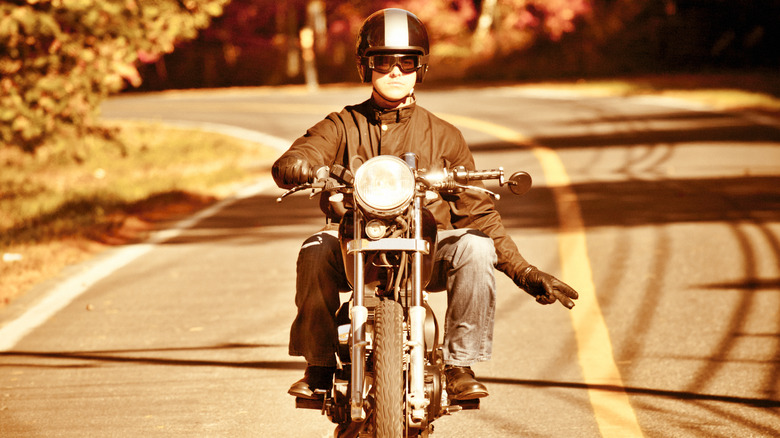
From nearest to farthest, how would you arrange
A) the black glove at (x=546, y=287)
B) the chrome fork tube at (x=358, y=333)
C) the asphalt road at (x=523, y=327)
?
the chrome fork tube at (x=358, y=333) → the black glove at (x=546, y=287) → the asphalt road at (x=523, y=327)

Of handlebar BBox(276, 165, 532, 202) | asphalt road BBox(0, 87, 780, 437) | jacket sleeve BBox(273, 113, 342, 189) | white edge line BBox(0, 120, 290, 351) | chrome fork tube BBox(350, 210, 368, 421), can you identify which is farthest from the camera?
white edge line BBox(0, 120, 290, 351)

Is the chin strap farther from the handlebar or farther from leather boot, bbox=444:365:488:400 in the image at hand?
leather boot, bbox=444:365:488:400

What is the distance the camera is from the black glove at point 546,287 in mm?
4535

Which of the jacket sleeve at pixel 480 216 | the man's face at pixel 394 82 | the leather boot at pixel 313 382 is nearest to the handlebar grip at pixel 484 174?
the jacket sleeve at pixel 480 216

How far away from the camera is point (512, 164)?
633 inches

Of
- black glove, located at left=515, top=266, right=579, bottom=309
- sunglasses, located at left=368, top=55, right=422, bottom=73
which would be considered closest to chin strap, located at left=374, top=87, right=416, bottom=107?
sunglasses, located at left=368, top=55, right=422, bottom=73

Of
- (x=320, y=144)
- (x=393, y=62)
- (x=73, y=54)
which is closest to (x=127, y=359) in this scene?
(x=320, y=144)

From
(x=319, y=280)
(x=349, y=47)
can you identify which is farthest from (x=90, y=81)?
(x=349, y=47)

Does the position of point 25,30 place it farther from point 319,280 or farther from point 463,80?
point 463,80

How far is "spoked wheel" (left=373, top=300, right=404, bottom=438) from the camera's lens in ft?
13.2

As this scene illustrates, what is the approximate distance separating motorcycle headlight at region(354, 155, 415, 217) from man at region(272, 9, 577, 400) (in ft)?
1.09

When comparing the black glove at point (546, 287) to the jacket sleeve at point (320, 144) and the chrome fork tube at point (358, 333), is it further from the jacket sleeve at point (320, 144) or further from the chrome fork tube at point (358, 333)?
the jacket sleeve at point (320, 144)

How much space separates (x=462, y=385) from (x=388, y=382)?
64 cm

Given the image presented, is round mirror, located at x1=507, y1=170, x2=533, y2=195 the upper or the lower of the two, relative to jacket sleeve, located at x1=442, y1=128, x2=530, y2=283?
upper
